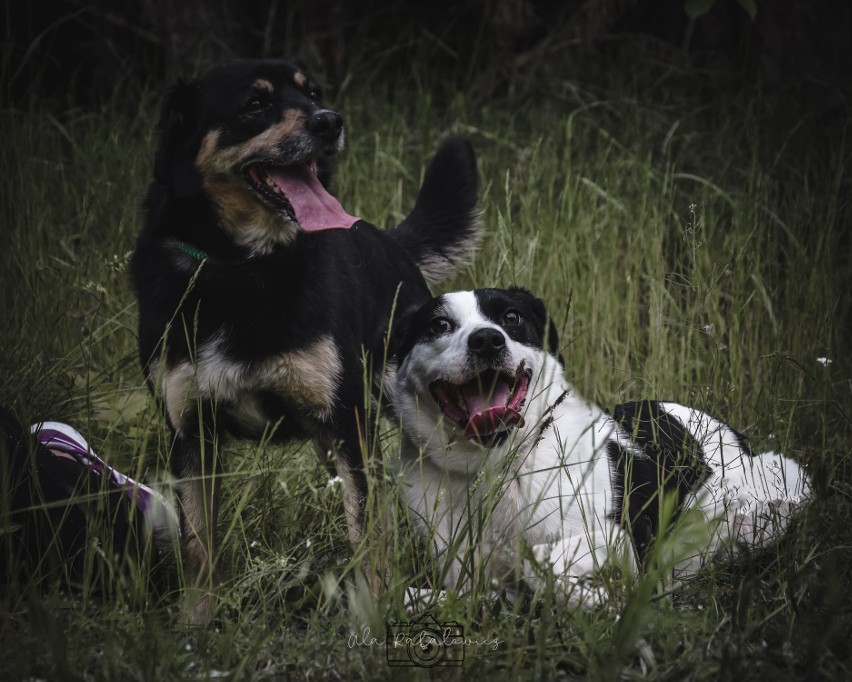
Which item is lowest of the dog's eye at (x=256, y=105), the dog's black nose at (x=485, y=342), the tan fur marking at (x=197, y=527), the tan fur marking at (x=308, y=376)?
the tan fur marking at (x=197, y=527)

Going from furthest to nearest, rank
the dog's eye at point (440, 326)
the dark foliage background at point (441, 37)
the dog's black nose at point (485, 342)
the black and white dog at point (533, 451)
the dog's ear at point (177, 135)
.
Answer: the dark foliage background at point (441, 37) < the dog's eye at point (440, 326) < the dog's ear at point (177, 135) < the dog's black nose at point (485, 342) < the black and white dog at point (533, 451)

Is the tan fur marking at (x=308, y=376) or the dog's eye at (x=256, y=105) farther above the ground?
the dog's eye at (x=256, y=105)

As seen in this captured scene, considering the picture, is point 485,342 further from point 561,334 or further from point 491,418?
point 561,334

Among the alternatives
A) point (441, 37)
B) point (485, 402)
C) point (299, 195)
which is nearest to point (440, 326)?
point (485, 402)

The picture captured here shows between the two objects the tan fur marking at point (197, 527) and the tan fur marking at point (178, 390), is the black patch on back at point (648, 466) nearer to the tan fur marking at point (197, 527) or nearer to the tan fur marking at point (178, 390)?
the tan fur marking at point (197, 527)

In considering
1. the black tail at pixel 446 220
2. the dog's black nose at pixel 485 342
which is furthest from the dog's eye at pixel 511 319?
the black tail at pixel 446 220

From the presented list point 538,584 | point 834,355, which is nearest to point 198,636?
point 538,584

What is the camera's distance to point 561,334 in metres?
4.07

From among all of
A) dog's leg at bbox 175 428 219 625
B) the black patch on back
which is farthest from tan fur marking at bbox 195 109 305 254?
the black patch on back

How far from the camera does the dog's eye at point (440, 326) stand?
301 cm

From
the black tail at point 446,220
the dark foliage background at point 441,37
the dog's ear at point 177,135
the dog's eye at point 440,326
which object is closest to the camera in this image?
the dog's ear at point 177,135

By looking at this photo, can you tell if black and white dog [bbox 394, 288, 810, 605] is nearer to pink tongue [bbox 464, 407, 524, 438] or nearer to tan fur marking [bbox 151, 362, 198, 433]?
pink tongue [bbox 464, 407, 524, 438]

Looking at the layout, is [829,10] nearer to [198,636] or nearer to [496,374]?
[496,374]

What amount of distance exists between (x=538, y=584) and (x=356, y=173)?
10.8 ft
